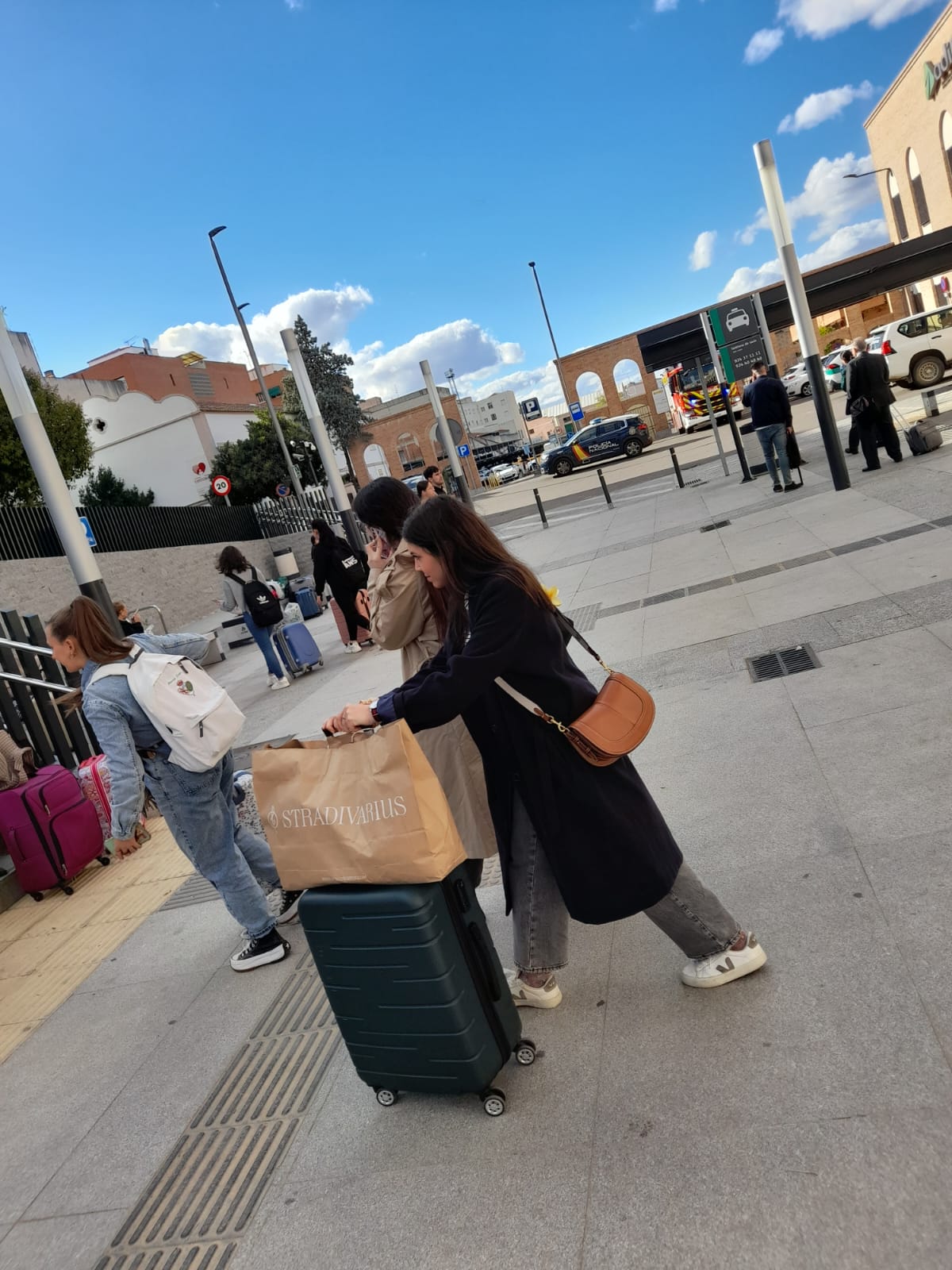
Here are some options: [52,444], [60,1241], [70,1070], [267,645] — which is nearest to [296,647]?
[267,645]

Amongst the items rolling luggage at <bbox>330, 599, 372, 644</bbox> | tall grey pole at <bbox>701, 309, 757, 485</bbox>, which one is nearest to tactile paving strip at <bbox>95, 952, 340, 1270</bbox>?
rolling luggage at <bbox>330, 599, 372, 644</bbox>

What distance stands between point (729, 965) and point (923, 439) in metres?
11.5

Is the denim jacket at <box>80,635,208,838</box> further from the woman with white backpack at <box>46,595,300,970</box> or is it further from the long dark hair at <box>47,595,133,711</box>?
the long dark hair at <box>47,595,133,711</box>

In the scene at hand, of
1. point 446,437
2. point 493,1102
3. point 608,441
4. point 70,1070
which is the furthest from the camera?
point 608,441

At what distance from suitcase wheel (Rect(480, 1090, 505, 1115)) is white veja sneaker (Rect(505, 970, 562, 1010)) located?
1.35 ft

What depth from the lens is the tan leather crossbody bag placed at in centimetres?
266

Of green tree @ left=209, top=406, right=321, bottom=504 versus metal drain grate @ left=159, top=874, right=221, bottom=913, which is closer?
metal drain grate @ left=159, top=874, right=221, bottom=913

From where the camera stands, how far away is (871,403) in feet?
39.8

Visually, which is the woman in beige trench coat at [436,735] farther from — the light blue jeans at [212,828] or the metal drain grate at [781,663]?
the metal drain grate at [781,663]

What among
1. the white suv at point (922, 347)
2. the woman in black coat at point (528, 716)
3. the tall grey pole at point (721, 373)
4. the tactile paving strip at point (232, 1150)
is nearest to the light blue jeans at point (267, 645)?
the tactile paving strip at point (232, 1150)

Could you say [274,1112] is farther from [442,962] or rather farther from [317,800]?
[317,800]

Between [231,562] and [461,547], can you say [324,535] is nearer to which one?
[231,562]

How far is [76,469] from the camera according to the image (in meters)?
27.7

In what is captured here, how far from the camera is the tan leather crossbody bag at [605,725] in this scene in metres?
2.66
